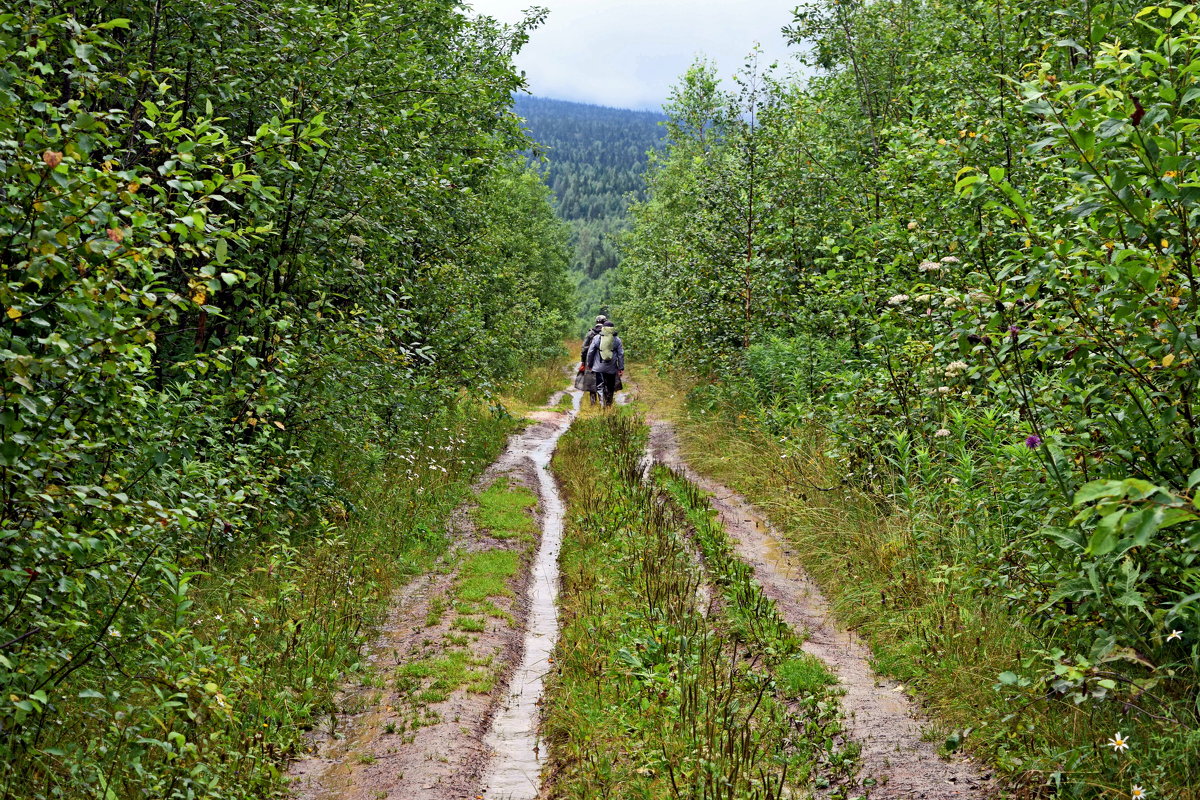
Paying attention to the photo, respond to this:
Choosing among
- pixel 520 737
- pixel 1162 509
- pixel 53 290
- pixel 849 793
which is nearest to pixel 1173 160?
pixel 1162 509

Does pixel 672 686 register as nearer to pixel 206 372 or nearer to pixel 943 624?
pixel 943 624

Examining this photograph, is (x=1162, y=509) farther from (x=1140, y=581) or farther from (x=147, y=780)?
(x=147, y=780)

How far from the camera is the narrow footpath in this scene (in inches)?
222

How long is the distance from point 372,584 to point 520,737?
9.07 ft

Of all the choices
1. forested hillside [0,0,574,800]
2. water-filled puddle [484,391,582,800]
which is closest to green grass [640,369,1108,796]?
water-filled puddle [484,391,582,800]

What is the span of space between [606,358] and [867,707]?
1479cm

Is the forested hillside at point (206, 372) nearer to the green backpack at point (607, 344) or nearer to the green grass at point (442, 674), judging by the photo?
the green grass at point (442, 674)

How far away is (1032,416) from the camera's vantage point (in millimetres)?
5211

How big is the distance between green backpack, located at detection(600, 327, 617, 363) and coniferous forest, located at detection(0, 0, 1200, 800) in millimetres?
5854

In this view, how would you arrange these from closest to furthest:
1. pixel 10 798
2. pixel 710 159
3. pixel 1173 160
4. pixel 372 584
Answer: pixel 1173 160 → pixel 10 798 → pixel 372 584 → pixel 710 159

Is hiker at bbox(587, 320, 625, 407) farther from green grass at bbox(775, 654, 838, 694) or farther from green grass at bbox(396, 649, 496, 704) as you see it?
green grass at bbox(775, 654, 838, 694)

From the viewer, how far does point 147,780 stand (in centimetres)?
434

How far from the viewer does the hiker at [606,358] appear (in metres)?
20.1

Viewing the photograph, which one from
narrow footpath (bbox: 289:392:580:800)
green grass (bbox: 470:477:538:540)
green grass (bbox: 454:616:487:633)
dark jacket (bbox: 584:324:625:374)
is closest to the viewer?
narrow footpath (bbox: 289:392:580:800)
